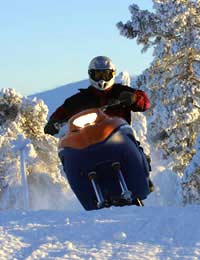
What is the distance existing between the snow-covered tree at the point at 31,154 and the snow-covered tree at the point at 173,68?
27.5 feet

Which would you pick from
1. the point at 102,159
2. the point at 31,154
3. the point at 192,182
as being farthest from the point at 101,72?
the point at 31,154

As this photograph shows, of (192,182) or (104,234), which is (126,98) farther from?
(192,182)

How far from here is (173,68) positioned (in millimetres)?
22109

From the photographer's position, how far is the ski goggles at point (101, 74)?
714cm

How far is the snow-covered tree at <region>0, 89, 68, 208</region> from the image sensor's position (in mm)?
29516

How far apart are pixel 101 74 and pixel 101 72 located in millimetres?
23

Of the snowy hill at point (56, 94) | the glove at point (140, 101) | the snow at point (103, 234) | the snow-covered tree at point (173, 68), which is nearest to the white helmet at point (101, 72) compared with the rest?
the glove at point (140, 101)

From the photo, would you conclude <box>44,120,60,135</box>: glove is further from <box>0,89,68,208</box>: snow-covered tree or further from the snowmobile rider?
<box>0,89,68,208</box>: snow-covered tree

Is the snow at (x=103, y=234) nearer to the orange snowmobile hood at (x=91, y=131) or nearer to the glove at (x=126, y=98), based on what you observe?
the orange snowmobile hood at (x=91, y=131)

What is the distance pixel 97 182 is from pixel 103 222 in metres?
1.94

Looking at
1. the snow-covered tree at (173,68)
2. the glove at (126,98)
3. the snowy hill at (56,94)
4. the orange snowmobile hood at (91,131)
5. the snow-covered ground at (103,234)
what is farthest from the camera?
the snowy hill at (56,94)

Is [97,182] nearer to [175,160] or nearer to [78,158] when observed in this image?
[78,158]

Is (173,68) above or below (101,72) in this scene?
above

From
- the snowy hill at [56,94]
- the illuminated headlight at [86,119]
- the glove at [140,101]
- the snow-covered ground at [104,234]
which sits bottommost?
the snow-covered ground at [104,234]
